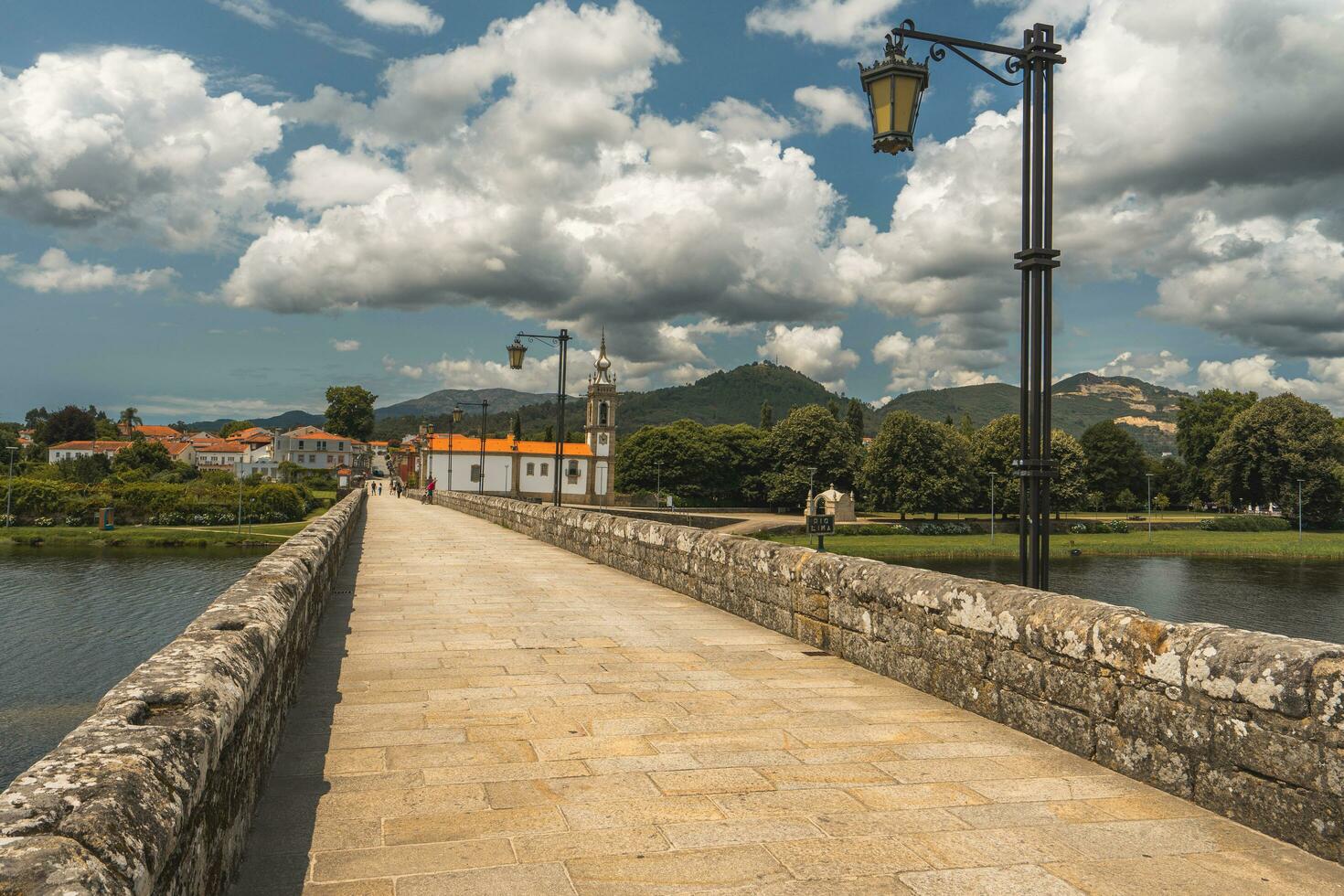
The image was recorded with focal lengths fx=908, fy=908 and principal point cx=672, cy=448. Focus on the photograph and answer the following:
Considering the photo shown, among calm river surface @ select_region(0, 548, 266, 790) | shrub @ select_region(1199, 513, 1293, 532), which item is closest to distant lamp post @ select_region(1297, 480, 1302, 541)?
shrub @ select_region(1199, 513, 1293, 532)

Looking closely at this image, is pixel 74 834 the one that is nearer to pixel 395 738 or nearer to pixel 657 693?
pixel 395 738

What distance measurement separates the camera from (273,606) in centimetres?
481

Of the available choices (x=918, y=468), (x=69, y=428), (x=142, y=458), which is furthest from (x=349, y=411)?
(x=918, y=468)

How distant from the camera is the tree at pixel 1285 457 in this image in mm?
64438

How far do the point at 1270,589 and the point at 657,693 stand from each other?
4808cm

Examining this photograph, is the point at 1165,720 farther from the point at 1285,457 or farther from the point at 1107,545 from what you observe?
the point at 1285,457

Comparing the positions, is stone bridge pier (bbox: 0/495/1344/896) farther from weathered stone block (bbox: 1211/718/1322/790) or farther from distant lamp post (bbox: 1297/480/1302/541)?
distant lamp post (bbox: 1297/480/1302/541)

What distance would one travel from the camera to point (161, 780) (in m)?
2.22

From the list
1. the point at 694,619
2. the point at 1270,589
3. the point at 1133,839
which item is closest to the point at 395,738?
the point at 1133,839

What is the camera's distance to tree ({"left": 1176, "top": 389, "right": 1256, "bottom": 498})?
265ft

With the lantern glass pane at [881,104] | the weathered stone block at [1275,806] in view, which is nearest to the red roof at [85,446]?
the lantern glass pane at [881,104]

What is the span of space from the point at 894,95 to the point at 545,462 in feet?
264

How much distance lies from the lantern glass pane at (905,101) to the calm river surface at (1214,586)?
2899cm

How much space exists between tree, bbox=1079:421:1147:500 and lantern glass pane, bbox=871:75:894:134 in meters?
84.5
